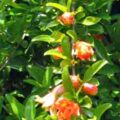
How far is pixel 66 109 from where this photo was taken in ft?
3.71

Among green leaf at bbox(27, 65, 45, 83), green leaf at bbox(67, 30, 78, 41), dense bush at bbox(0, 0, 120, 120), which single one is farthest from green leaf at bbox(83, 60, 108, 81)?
green leaf at bbox(27, 65, 45, 83)

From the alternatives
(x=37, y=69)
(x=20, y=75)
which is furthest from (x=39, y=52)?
(x=37, y=69)

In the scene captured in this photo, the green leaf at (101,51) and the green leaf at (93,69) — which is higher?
the green leaf at (93,69)

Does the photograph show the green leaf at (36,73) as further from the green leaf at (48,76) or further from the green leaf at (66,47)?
the green leaf at (66,47)

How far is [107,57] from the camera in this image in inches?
57.0

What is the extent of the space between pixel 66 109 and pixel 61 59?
1.14ft

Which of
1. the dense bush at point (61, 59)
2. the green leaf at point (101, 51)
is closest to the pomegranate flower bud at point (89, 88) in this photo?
the dense bush at point (61, 59)

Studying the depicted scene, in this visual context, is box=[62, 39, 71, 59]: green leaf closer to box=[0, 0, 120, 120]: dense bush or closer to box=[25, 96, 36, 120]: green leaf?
box=[0, 0, 120, 120]: dense bush

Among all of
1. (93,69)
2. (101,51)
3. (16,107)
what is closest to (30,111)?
(16,107)

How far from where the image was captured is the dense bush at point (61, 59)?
1225mm

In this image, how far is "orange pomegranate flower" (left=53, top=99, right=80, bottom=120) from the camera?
113cm

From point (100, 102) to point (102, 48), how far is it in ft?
0.58

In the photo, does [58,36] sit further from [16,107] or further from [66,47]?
[16,107]

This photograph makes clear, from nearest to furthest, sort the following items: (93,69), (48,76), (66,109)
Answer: (66,109), (93,69), (48,76)
